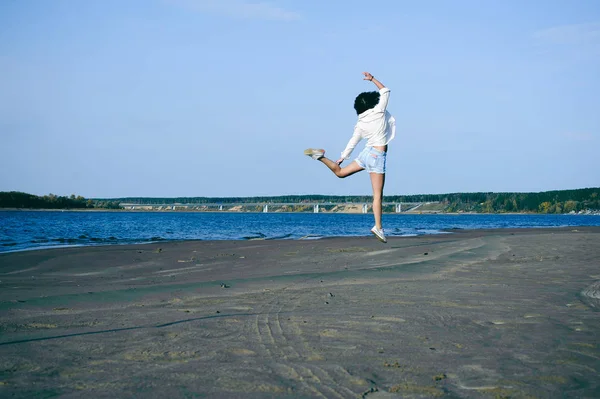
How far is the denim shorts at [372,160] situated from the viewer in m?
9.62

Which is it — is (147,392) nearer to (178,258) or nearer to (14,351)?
(14,351)

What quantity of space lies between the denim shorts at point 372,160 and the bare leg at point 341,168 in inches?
3.4

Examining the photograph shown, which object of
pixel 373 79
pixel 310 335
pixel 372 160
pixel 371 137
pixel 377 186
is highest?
pixel 373 79

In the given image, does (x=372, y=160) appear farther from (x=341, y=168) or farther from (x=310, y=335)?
(x=310, y=335)

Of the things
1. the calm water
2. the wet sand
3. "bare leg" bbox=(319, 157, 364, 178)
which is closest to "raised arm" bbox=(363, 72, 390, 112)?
"bare leg" bbox=(319, 157, 364, 178)

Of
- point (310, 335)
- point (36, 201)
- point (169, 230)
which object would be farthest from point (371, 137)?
point (36, 201)

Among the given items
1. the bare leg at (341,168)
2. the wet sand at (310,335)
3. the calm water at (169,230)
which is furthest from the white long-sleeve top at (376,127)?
the calm water at (169,230)

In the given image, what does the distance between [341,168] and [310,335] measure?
5.94 metres

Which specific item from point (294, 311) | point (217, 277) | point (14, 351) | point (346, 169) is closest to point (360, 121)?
point (346, 169)

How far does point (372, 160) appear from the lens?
966 centimetres

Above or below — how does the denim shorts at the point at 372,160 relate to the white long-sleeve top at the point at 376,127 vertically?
below

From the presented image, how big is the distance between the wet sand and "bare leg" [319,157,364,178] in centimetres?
216

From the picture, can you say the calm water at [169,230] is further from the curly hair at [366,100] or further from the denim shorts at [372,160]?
the curly hair at [366,100]

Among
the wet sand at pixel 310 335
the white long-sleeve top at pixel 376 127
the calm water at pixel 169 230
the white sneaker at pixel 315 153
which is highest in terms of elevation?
the white long-sleeve top at pixel 376 127
